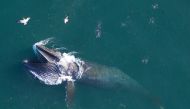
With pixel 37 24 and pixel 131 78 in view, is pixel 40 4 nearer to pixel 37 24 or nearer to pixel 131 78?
pixel 37 24

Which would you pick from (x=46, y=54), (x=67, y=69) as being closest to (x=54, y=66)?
(x=67, y=69)

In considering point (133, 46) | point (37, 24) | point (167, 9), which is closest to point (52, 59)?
point (37, 24)


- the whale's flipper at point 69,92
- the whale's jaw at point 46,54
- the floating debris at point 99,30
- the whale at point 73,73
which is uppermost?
the floating debris at point 99,30

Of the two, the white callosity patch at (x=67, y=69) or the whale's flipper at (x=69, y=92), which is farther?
the white callosity patch at (x=67, y=69)

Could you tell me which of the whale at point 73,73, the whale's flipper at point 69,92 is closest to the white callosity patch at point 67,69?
the whale at point 73,73

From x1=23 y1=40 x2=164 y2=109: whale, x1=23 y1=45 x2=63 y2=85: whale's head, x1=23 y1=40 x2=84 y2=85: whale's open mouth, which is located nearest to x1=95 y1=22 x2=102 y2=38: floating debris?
x1=23 y1=40 x2=164 y2=109: whale

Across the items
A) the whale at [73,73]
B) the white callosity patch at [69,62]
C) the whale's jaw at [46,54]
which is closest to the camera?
the whale's jaw at [46,54]

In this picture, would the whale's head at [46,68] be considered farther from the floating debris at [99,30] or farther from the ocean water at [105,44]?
the floating debris at [99,30]
